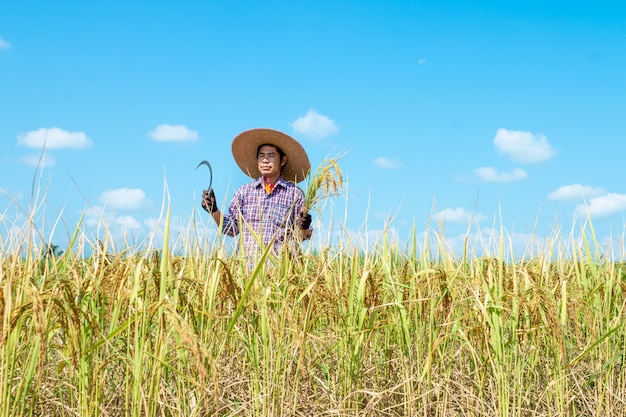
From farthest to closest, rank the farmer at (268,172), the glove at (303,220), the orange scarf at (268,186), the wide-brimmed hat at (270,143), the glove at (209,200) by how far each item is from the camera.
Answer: the wide-brimmed hat at (270,143), the orange scarf at (268,186), the farmer at (268,172), the glove at (209,200), the glove at (303,220)

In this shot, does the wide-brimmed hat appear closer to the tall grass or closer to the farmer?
the farmer

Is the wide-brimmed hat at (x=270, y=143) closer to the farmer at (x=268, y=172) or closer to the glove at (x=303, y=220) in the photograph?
the farmer at (x=268, y=172)

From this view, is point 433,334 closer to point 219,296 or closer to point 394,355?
point 394,355

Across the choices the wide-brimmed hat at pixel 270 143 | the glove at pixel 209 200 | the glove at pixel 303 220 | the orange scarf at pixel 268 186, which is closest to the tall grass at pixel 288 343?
the glove at pixel 303 220

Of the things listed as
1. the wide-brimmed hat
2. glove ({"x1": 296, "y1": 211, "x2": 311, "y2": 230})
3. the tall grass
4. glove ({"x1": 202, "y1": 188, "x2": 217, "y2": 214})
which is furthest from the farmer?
the tall grass

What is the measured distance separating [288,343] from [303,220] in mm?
2037

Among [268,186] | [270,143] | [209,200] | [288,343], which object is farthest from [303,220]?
[288,343]

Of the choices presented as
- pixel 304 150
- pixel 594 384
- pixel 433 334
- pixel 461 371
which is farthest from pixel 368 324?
pixel 304 150

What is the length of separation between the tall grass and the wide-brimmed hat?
2939 millimetres

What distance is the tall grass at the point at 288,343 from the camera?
1910mm

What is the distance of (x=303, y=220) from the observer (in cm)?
427

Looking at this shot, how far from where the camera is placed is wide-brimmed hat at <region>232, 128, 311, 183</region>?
18.4 ft

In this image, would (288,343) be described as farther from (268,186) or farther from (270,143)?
(270,143)

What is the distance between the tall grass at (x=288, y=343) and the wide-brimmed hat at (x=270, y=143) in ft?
9.64
